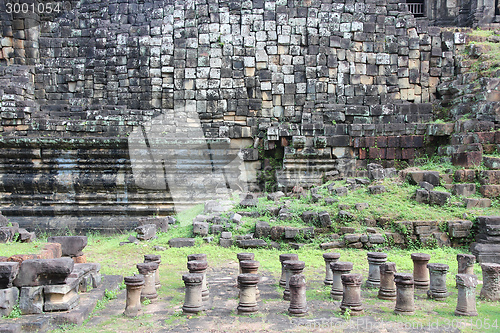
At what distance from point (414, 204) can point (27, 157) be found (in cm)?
864

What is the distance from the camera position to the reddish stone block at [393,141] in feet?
36.0

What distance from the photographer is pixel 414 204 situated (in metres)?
8.21

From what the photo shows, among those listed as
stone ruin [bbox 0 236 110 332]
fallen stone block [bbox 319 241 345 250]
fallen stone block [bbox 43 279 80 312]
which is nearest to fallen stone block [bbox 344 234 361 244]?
fallen stone block [bbox 319 241 345 250]

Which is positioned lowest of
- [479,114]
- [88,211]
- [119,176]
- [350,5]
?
[88,211]

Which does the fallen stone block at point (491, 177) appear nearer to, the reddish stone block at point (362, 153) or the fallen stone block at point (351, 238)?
the fallen stone block at point (351, 238)

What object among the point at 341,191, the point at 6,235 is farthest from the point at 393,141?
the point at 6,235

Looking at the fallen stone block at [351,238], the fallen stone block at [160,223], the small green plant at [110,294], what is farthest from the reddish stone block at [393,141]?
the small green plant at [110,294]

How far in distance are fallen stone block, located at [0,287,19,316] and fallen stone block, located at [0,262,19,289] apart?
2.6 inches

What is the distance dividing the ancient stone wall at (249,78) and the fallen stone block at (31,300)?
246 inches

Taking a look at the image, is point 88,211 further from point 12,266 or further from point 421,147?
point 421,147

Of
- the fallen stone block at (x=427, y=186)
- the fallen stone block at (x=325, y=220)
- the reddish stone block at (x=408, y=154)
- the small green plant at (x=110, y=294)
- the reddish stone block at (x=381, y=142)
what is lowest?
the small green plant at (x=110, y=294)

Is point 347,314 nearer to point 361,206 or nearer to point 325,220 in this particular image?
point 325,220

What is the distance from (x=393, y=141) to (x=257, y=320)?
25.8 ft

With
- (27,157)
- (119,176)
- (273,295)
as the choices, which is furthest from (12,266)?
(27,157)
